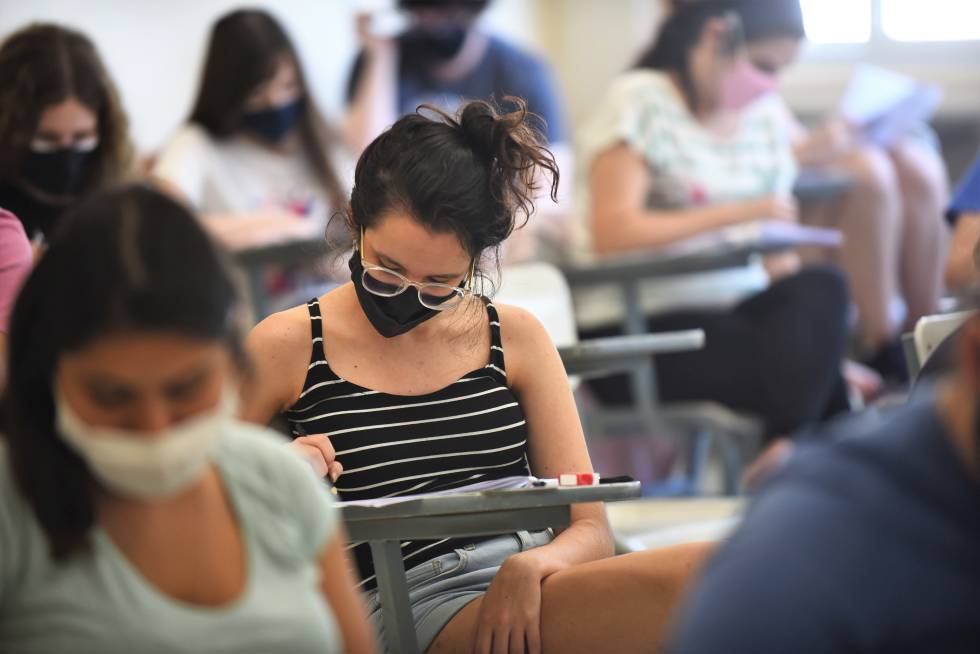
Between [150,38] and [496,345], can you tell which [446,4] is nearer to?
[150,38]

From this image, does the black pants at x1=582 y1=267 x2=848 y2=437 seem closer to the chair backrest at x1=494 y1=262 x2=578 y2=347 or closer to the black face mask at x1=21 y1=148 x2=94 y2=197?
the chair backrest at x1=494 y1=262 x2=578 y2=347

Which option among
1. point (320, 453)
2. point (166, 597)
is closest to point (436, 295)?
point (320, 453)

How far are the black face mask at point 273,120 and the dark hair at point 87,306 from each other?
7.56 feet

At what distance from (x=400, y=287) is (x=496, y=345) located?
17cm

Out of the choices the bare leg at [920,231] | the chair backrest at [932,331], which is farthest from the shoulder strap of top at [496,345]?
the bare leg at [920,231]

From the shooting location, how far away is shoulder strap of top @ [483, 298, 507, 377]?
5.95 ft

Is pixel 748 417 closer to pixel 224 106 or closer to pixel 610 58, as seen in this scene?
pixel 224 106

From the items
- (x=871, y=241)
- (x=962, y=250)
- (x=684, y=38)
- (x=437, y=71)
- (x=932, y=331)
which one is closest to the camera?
A: (x=932, y=331)

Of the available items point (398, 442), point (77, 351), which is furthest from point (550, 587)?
point (77, 351)

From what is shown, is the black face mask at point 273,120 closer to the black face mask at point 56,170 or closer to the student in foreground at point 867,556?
the black face mask at point 56,170

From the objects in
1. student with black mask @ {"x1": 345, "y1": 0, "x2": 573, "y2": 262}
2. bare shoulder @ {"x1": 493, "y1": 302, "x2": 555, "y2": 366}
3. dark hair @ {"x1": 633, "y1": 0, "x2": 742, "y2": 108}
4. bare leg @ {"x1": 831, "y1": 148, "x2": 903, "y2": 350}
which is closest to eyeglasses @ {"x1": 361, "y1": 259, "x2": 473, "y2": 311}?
bare shoulder @ {"x1": 493, "y1": 302, "x2": 555, "y2": 366}

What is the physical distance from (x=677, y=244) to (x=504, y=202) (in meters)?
1.67

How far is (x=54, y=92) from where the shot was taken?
2531mm

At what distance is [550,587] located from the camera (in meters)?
1.60
